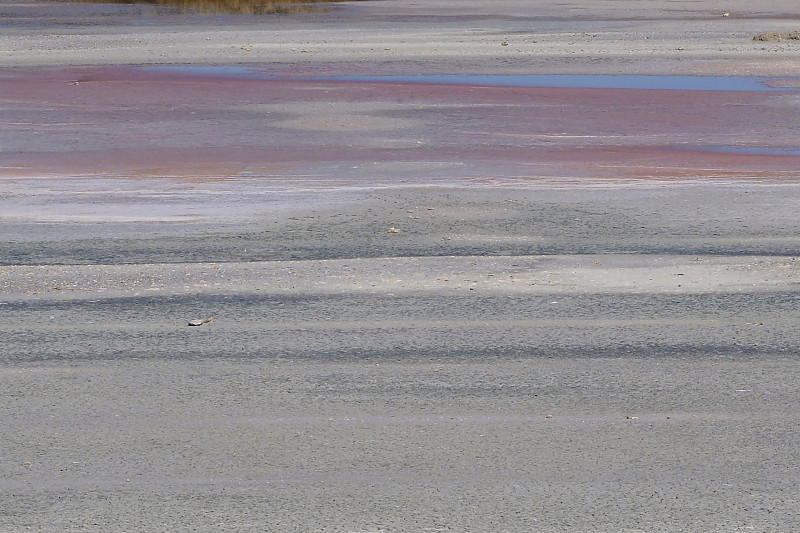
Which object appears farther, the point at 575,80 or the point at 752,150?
the point at 575,80

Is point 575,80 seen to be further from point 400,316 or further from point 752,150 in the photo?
point 400,316

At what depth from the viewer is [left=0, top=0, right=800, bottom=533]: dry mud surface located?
5020 millimetres

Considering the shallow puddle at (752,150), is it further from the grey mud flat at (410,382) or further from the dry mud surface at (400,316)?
the grey mud flat at (410,382)

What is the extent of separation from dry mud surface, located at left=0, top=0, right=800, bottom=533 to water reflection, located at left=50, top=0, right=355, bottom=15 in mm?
20414

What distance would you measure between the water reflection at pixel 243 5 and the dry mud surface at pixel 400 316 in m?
20.4

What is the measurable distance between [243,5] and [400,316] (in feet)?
111

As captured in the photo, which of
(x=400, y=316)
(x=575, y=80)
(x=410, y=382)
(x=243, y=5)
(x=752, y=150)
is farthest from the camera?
(x=243, y=5)

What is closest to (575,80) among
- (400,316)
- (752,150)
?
(752,150)

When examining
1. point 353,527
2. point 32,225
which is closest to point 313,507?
point 353,527

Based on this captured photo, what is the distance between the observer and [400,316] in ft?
24.8

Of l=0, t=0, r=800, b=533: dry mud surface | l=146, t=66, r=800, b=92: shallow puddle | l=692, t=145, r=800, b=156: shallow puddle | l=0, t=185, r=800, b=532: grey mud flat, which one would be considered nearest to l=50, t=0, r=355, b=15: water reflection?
l=146, t=66, r=800, b=92: shallow puddle

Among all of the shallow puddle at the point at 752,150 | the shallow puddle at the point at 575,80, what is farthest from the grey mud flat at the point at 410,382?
the shallow puddle at the point at 575,80

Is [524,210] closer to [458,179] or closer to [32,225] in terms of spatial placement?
[458,179]

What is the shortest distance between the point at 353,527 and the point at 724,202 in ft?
24.1
